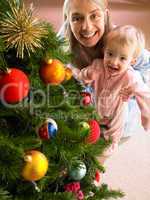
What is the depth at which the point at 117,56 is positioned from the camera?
1.22m

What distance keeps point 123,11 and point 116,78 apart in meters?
1.84

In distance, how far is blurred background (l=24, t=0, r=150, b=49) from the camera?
9.04 feet

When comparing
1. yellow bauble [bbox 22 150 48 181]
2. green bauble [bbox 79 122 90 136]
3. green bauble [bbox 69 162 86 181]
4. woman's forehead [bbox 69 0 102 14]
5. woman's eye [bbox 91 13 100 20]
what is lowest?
green bauble [bbox 69 162 86 181]

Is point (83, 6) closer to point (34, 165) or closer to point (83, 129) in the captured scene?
point (83, 129)

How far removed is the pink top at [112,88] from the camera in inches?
51.3

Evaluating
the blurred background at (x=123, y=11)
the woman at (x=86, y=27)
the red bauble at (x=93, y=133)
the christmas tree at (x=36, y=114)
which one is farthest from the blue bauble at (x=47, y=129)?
the blurred background at (x=123, y=11)

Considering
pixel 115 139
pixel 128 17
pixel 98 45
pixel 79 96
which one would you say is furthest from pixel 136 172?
pixel 128 17

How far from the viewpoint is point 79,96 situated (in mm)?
938

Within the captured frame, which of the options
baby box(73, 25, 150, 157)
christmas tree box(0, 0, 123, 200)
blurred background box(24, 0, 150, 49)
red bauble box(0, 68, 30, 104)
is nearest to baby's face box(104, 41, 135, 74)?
baby box(73, 25, 150, 157)

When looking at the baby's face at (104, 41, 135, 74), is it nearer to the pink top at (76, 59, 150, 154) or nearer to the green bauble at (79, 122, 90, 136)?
the pink top at (76, 59, 150, 154)

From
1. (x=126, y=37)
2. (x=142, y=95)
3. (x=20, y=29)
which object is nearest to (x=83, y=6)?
(x=126, y=37)

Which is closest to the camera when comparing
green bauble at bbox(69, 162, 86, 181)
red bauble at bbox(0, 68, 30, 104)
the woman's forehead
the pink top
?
red bauble at bbox(0, 68, 30, 104)

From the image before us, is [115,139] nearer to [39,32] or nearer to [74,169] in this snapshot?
[74,169]

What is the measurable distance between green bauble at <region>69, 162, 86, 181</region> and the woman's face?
0.52 metres
